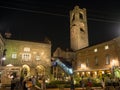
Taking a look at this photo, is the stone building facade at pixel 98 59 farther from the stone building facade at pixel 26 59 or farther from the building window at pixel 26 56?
the building window at pixel 26 56

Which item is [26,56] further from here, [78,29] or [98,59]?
[78,29]

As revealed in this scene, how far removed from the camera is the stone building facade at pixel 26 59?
3938 centimetres

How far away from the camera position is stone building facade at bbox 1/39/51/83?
39378mm

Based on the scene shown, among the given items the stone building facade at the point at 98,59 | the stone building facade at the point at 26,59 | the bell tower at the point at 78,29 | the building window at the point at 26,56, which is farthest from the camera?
the bell tower at the point at 78,29

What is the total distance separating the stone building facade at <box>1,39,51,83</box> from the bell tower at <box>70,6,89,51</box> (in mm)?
20677

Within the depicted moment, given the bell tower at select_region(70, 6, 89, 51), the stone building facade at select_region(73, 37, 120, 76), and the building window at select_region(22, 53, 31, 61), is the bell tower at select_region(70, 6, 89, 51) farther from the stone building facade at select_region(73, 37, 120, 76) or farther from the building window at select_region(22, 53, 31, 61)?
the building window at select_region(22, 53, 31, 61)

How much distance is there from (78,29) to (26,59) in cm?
2985

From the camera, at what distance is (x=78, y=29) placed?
64.8 metres

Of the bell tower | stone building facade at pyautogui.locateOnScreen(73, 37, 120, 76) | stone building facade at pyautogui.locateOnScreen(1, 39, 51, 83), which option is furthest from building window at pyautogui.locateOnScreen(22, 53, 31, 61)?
the bell tower

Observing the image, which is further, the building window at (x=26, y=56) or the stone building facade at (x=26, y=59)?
the building window at (x=26, y=56)

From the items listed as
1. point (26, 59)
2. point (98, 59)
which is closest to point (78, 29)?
point (98, 59)

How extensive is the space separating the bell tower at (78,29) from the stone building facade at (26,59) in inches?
814

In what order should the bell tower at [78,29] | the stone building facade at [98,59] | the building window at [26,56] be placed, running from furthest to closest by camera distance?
the bell tower at [78,29], the building window at [26,56], the stone building facade at [98,59]

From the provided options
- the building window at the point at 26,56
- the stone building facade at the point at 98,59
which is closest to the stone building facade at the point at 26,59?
the building window at the point at 26,56
